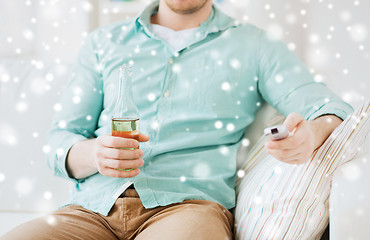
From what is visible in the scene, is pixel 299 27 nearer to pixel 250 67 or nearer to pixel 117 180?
pixel 250 67

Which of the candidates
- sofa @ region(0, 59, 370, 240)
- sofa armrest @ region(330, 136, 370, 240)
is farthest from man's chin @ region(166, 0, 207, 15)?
sofa armrest @ region(330, 136, 370, 240)

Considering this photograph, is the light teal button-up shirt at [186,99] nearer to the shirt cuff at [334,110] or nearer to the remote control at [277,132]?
the shirt cuff at [334,110]

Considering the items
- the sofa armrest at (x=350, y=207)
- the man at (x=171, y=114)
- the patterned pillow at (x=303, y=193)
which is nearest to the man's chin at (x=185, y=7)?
the man at (x=171, y=114)

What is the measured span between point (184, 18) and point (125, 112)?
0.49 metres

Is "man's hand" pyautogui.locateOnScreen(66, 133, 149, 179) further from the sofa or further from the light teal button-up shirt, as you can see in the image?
the sofa

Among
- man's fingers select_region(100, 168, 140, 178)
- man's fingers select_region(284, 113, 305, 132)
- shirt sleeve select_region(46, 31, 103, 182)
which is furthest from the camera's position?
shirt sleeve select_region(46, 31, 103, 182)

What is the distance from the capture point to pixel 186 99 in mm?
1200

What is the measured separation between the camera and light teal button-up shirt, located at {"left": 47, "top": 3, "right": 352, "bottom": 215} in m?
1.13

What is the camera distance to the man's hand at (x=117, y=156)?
924 mm

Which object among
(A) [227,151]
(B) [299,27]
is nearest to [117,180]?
(A) [227,151]

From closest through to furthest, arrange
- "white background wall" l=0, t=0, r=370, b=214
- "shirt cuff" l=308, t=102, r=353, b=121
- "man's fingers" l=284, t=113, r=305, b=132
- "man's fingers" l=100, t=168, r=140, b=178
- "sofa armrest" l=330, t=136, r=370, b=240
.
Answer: "sofa armrest" l=330, t=136, r=370, b=240 → "man's fingers" l=284, t=113, r=305, b=132 → "man's fingers" l=100, t=168, r=140, b=178 → "shirt cuff" l=308, t=102, r=353, b=121 → "white background wall" l=0, t=0, r=370, b=214

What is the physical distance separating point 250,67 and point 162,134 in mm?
362

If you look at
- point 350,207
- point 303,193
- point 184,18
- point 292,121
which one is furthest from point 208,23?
point 350,207

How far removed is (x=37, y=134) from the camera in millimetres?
1405
